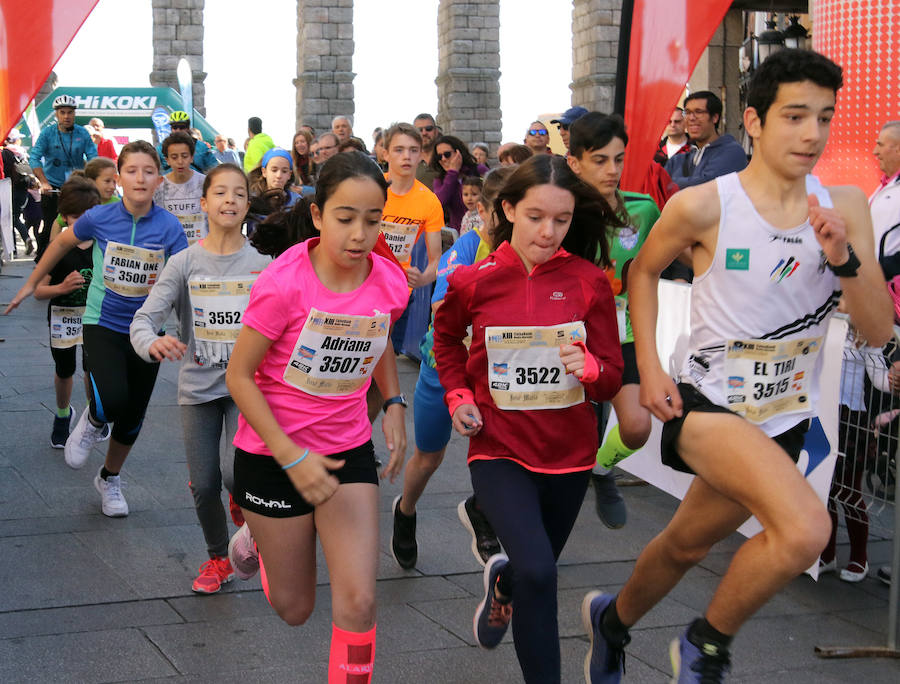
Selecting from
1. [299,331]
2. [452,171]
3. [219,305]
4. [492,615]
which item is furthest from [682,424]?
[452,171]

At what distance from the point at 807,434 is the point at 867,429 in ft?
0.97

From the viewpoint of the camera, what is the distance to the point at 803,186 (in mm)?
3670

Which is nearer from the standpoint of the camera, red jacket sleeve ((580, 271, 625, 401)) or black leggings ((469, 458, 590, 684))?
black leggings ((469, 458, 590, 684))

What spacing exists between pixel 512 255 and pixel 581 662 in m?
1.58

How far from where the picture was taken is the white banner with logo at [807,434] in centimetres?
511

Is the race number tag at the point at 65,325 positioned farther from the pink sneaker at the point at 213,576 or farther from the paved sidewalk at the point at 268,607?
the pink sneaker at the point at 213,576

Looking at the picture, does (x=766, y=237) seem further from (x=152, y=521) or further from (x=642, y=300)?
(x=152, y=521)

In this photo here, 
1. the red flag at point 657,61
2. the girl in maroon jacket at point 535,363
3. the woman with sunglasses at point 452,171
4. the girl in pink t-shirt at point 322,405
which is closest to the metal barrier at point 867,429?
the girl in maroon jacket at point 535,363

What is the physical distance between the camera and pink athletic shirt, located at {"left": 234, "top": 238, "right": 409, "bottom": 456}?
355cm

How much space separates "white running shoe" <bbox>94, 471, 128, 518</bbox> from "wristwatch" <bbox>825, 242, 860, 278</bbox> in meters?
4.00

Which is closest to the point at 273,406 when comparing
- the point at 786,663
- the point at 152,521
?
the point at 786,663

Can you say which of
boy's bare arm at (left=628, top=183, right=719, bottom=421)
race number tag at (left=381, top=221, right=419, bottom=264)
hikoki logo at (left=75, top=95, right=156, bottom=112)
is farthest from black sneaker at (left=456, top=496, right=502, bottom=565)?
Result: hikoki logo at (left=75, top=95, right=156, bottom=112)

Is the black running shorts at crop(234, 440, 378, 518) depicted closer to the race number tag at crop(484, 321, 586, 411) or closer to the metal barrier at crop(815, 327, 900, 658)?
the race number tag at crop(484, 321, 586, 411)

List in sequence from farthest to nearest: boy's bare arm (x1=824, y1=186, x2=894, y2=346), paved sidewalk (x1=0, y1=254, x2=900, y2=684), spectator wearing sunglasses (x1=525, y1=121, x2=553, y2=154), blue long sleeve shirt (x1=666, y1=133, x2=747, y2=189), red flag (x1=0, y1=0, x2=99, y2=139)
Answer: spectator wearing sunglasses (x1=525, y1=121, x2=553, y2=154) → blue long sleeve shirt (x1=666, y1=133, x2=747, y2=189) → red flag (x1=0, y1=0, x2=99, y2=139) → paved sidewalk (x1=0, y1=254, x2=900, y2=684) → boy's bare arm (x1=824, y1=186, x2=894, y2=346)
